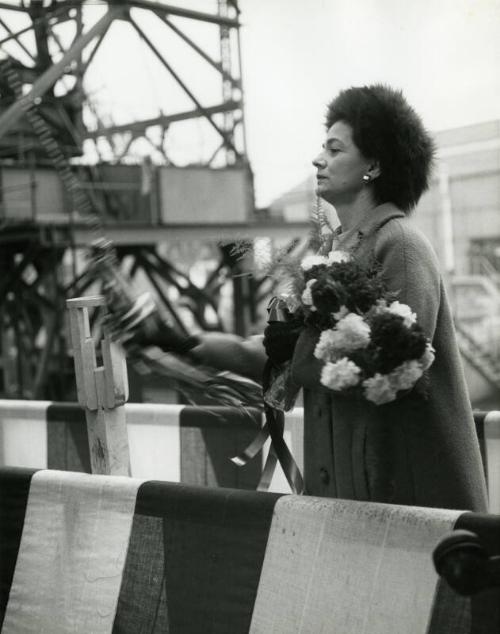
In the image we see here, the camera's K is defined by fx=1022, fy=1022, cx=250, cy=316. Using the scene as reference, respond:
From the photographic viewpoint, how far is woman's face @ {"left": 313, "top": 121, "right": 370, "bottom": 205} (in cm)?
304

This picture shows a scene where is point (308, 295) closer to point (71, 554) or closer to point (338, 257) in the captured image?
point (338, 257)

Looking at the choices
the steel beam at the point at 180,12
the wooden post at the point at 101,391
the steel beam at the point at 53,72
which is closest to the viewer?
the wooden post at the point at 101,391

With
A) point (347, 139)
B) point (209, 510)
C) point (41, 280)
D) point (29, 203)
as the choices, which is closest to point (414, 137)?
point (347, 139)

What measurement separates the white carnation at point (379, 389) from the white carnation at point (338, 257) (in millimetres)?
384

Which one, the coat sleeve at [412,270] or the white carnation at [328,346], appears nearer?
the white carnation at [328,346]

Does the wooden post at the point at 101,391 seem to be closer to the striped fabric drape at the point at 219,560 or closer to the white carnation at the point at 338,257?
the striped fabric drape at the point at 219,560

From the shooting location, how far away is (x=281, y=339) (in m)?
2.97

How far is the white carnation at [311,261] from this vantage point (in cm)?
277

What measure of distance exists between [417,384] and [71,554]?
1279mm

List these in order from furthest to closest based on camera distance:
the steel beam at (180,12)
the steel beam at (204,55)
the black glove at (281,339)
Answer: the steel beam at (204,55) < the steel beam at (180,12) < the black glove at (281,339)

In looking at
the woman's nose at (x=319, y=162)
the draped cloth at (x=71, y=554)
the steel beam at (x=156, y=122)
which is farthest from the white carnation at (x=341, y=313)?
the steel beam at (x=156, y=122)

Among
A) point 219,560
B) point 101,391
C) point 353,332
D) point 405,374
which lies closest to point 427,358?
point 405,374

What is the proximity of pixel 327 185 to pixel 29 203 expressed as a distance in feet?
35.3

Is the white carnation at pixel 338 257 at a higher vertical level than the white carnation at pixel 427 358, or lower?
higher
